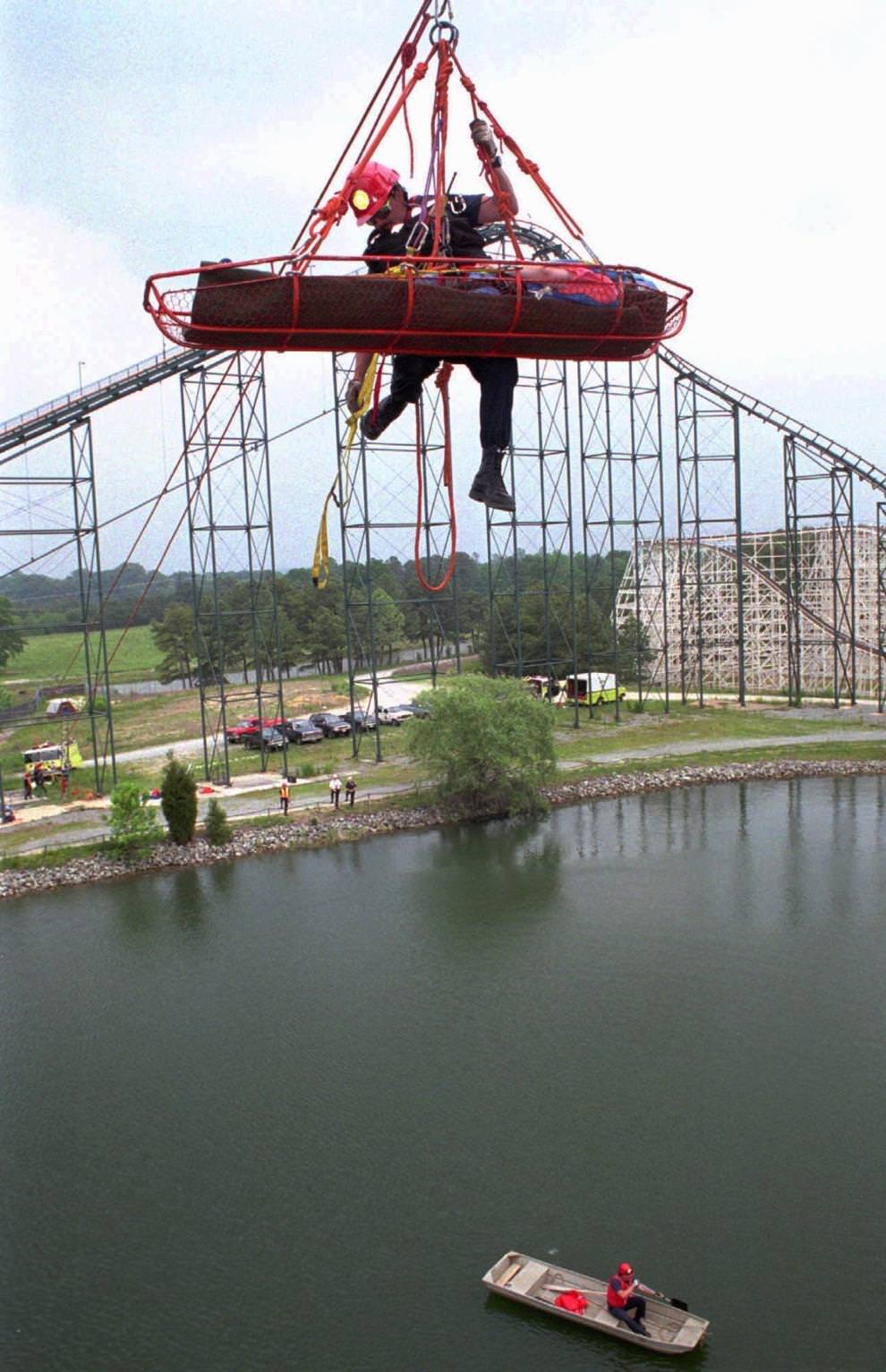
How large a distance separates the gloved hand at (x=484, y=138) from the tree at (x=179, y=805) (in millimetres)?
15045

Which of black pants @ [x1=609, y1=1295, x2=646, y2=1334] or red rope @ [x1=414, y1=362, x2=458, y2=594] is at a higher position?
red rope @ [x1=414, y1=362, x2=458, y2=594]

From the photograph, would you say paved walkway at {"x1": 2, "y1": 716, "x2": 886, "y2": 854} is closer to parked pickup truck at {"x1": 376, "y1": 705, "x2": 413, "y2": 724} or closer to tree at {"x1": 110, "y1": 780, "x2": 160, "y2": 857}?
tree at {"x1": 110, "y1": 780, "x2": 160, "y2": 857}

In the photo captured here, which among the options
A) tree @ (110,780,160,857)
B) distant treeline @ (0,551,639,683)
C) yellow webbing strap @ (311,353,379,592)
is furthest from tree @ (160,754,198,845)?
distant treeline @ (0,551,639,683)

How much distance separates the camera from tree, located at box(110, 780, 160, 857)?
57.5 ft

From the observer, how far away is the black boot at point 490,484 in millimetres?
4609

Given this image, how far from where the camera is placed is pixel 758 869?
16.6 meters

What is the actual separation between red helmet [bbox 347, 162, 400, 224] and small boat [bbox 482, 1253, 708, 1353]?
645 cm

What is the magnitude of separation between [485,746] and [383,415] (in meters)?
15.9

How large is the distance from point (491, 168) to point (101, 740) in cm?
2657

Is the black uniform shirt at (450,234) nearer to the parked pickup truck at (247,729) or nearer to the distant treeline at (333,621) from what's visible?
the parked pickup truck at (247,729)

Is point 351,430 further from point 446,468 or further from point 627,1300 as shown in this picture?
point 627,1300

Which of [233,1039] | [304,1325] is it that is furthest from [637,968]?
[304,1325]

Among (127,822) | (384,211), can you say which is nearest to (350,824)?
(127,822)

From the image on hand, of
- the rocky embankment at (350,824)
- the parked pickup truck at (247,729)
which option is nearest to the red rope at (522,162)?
the rocky embankment at (350,824)
